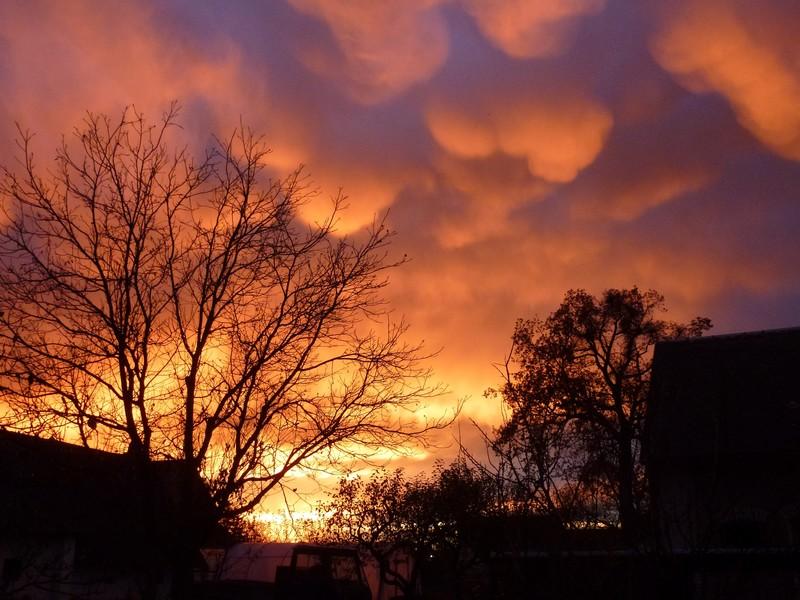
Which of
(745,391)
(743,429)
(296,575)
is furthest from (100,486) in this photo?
(745,391)

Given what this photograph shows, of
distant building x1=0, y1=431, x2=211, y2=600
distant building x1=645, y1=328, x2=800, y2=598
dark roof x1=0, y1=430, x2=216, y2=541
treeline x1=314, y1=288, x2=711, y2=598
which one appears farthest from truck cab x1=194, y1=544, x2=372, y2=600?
dark roof x1=0, y1=430, x2=216, y2=541

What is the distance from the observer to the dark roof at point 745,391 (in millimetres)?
18172

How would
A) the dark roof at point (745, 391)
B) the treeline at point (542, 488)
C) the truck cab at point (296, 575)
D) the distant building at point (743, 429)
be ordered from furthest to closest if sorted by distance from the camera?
the dark roof at point (745, 391) < the truck cab at point (296, 575) < the distant building at point (743, 429) < the treeline at point (542, 488)

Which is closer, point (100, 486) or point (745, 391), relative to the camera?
point (100, 486)

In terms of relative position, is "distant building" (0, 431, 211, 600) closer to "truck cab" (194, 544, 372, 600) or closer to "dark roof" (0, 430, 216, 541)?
"dark roof" (0, 430, 216, 541)

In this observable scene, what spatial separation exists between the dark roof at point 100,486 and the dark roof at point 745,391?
10.8m

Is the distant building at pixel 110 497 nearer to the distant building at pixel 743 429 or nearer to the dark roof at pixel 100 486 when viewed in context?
the dark roof at pixel 100 486

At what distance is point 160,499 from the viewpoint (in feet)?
29.6

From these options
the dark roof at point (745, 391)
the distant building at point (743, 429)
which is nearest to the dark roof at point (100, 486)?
the distant building at point (743, 429)

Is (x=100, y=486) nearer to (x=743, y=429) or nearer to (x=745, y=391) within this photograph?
(x=743, y=429)

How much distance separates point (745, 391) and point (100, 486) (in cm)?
1802

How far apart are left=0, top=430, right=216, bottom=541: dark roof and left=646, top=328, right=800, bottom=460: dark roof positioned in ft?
35.4

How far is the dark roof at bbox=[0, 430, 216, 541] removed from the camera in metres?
8.89

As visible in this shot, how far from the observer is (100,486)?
9281 millimetres
